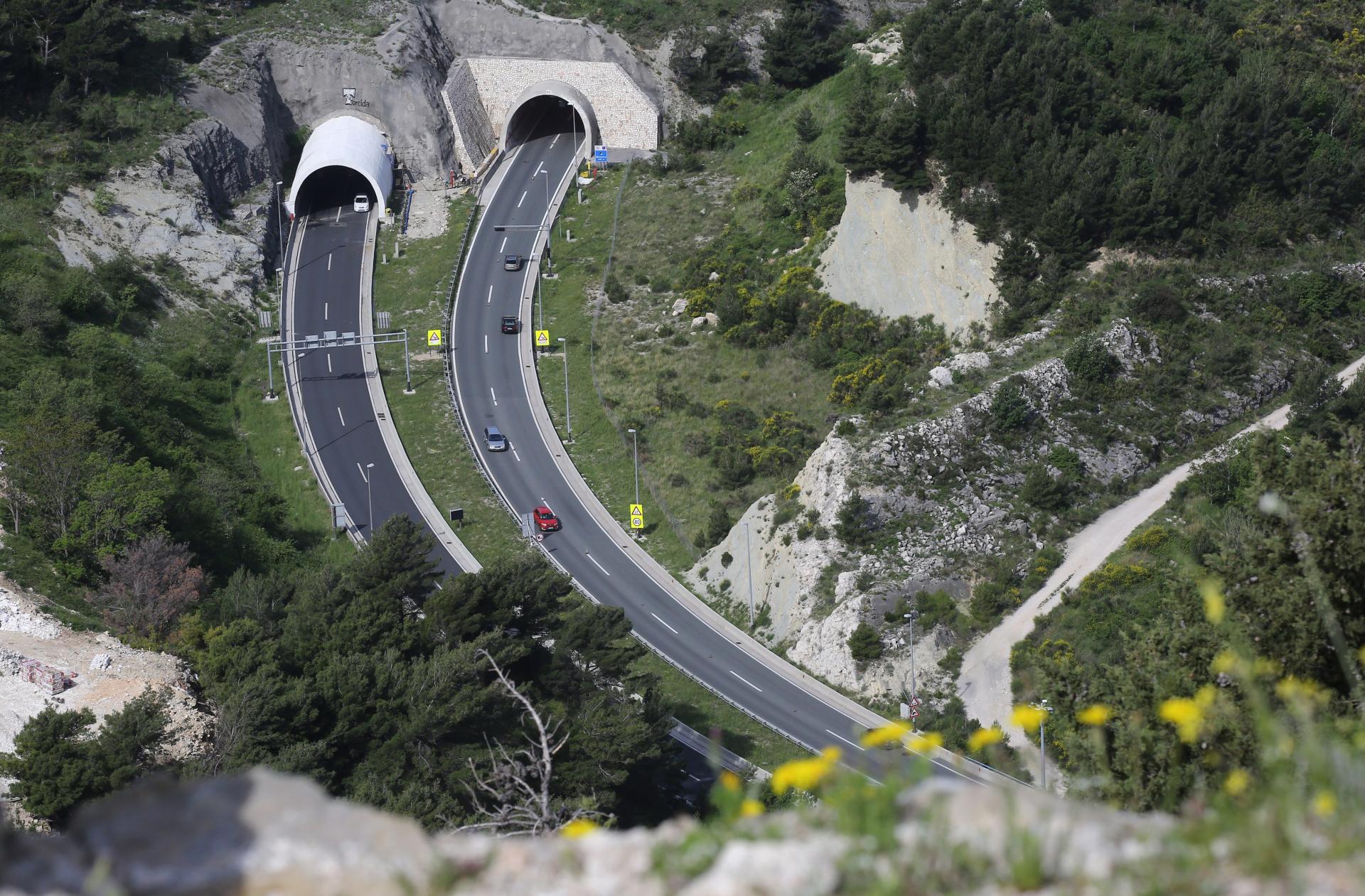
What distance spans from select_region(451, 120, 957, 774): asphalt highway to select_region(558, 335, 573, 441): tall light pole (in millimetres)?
587

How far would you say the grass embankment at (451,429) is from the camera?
65625 mm

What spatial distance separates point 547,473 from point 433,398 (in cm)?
1045

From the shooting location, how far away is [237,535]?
7350 centimetres

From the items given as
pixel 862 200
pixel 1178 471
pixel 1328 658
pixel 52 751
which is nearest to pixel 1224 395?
pixel 1178 471

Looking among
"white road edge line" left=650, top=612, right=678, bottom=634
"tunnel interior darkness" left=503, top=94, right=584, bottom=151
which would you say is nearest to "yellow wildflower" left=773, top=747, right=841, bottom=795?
"white road edge line" left=650, top=612, right=678, bottom=634

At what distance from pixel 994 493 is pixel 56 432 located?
47393 mm

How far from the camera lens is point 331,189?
105875 millimetres

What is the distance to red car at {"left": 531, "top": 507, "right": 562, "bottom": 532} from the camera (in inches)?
3071

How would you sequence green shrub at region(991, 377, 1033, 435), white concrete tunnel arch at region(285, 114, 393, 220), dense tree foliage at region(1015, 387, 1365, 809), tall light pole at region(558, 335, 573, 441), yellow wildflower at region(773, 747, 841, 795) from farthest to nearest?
white concrete tunnel arch at region(285, 114, 393, 220) < tall light pole at region(558, 335, 573, 441) < green shrub at region(991, 377, 1033, 435) < dense tree foliage at region(1015, 387, 1365, 809) < yellow wildflower at region(773, 747, 841, 795)

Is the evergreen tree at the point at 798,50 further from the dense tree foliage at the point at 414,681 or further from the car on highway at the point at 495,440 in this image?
the dense tree foliage at the point at 414,681

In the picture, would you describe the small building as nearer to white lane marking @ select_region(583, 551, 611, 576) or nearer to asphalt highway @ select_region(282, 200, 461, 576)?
asphalt highway @ select_region(282, 200, 461, 576)

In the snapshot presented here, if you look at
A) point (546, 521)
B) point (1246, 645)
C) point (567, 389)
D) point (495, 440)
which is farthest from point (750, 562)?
point (1246, 645)

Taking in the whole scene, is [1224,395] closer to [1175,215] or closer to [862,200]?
[1175,215]

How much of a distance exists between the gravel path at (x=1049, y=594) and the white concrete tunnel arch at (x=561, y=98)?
189 ft
